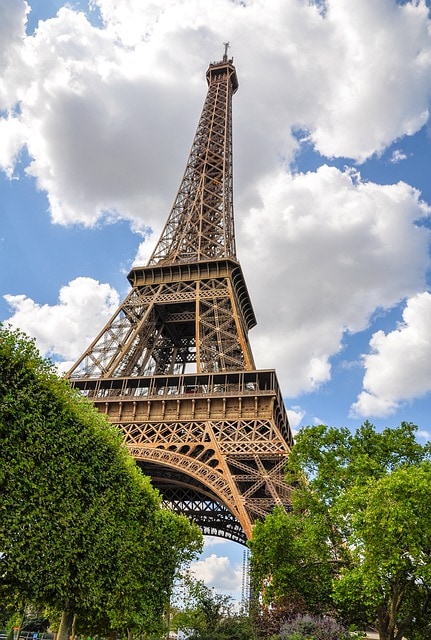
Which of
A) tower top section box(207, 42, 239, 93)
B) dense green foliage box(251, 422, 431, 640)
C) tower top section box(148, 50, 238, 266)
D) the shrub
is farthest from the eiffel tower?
tower top section box(207, 42, 239, 93)

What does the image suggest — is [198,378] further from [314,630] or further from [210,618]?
[314,630]

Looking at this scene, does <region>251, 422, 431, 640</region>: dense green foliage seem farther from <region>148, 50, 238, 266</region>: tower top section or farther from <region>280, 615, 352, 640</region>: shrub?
<region>148, 50, 238, 266</region>: tower top section

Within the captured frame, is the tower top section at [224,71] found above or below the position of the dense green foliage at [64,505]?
above

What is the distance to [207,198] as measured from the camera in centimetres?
4881

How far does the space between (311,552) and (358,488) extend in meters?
3.37

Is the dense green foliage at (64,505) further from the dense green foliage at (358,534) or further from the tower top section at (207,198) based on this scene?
the tower top section at (207,198)

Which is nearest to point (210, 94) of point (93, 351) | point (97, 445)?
point (93, 351)

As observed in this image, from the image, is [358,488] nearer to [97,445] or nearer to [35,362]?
[97,445]

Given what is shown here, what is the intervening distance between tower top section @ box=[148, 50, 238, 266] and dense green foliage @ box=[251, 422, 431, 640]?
85.0 feet

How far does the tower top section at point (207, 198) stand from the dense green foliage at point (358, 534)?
2592 centimetres

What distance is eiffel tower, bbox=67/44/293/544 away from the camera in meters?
26.0

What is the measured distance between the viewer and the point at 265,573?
711 inches

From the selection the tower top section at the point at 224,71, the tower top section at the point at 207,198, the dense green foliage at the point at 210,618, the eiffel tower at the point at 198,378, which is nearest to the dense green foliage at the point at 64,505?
the dense green foliage at the point at 210,618

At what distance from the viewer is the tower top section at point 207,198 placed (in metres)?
43.9
